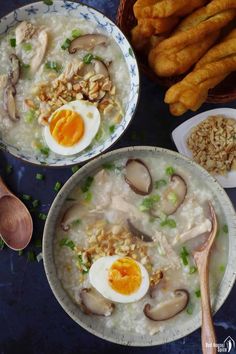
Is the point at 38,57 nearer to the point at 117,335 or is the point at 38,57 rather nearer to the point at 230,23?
the point at 230,23

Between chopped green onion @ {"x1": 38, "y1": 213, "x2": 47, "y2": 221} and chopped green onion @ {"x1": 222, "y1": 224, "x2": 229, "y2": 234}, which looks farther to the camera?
chopped green onion @ {"x1": 38, "y1": 213, "x2": 47, "y2": 221}

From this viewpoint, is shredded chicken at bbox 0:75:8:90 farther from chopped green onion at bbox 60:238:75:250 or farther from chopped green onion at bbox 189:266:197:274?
chopped green onion at bbox 189:266:197:274

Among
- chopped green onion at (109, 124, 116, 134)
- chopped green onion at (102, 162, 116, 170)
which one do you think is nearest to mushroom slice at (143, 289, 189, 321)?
chopped green onion at (102, 162, 116, 170)

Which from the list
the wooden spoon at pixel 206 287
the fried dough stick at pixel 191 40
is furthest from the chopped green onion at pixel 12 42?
the wooden spoon at pixel 206 287

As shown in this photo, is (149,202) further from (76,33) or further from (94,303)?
(76,33)

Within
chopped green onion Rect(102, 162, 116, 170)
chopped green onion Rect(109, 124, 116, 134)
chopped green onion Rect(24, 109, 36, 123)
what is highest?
chopped green onion Rect(24, 109, 36, 123)
